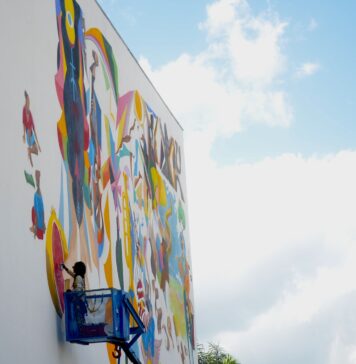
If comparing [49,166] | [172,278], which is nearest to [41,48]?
[49,166]

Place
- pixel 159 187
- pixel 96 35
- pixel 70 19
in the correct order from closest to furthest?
pixel 70 19, pixel 96 35, pixel 159 187

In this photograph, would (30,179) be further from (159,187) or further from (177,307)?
(177,307)

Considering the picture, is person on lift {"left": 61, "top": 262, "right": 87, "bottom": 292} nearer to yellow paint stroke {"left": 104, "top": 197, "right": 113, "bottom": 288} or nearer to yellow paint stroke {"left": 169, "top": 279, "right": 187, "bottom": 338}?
yellow paint stroke {"left": 104, "top": 197, "right": 113, "bottom": 288}

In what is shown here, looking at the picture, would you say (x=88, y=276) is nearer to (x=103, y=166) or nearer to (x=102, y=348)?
(x=102, y=348)

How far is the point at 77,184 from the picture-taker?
1194cm

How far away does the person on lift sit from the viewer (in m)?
10.6

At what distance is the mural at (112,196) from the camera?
37.4ft

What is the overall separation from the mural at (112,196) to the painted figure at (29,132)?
0.01m

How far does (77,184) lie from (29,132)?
1.70m

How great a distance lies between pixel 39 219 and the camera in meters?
10.4

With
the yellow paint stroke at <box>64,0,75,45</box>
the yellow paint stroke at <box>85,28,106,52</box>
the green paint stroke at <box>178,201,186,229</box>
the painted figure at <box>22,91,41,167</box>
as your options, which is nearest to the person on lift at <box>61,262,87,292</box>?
the painted figure at <box>22,91,41,167</box>

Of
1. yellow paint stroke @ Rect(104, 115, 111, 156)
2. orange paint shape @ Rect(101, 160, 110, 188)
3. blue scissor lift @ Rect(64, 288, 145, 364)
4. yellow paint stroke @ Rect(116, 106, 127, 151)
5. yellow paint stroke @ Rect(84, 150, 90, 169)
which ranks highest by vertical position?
yellow paint stroke @ Rect(116, 106, 127, 151)

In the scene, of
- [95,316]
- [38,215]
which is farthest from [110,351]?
[38,215]

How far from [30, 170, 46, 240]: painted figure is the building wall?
1 centimetres
